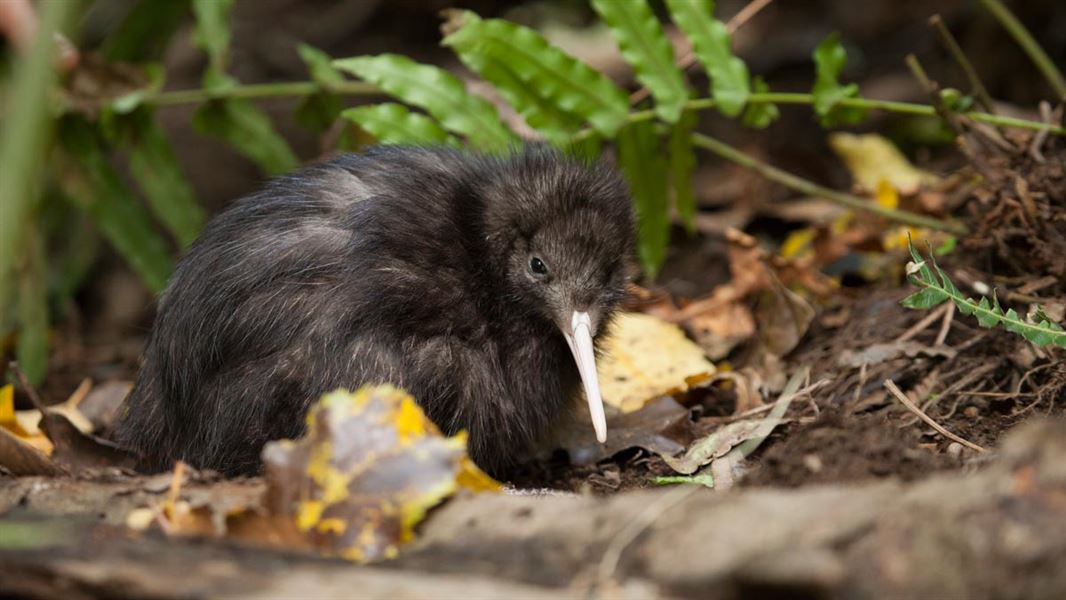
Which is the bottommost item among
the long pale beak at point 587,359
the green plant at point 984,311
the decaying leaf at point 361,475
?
the green plant at point 984,311

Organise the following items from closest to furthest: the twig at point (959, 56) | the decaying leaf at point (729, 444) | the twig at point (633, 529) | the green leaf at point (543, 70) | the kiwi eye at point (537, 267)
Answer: the twig at point (633, 529)
the decaying leaf at point (729, 444)
the kiwi eye at point (537, 267)
the twig at point (959, 56)
the green leaf at point (543, 70)

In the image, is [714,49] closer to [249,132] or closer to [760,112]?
[760,112]

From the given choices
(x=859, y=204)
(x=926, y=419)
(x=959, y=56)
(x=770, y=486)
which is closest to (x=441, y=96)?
(x=859, y=204)

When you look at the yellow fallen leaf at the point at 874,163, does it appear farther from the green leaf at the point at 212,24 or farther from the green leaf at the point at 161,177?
the green leaf at the point at 161,177

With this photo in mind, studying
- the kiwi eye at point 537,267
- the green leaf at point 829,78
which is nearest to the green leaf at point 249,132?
the kiwi eye at point 537,267

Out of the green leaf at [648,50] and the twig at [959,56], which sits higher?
the green leaf at [648,50]

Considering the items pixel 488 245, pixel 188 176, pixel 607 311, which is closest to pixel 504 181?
pixel 488 245

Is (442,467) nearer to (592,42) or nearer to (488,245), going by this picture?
(488,245)

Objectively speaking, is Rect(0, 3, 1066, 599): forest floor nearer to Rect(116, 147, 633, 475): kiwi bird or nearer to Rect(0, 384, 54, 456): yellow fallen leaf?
Rect(0, 384, 54, 456): yellow fallen leaf
